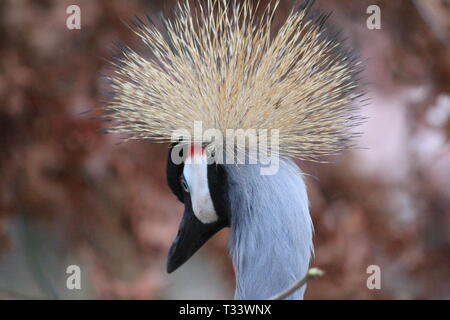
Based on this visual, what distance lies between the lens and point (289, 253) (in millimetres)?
1007

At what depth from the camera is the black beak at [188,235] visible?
41.6 inches

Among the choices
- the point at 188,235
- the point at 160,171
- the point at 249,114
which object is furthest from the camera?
the point at 160,171

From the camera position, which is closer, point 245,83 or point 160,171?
point 245,83

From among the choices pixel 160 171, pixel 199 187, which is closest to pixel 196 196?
pixel 199 187

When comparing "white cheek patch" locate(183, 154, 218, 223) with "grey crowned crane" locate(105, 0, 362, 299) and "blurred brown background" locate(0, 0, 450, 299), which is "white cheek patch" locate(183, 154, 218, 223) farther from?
"blurred brown background" locate(0, 0, 450, 299)

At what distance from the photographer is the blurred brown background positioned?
1.79 m

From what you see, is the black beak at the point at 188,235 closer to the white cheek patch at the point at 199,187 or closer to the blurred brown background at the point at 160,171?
the white cheek patch at the point at 199,187

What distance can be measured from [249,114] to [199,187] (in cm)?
14

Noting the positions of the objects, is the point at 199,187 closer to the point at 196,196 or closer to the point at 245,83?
the point at 196,196

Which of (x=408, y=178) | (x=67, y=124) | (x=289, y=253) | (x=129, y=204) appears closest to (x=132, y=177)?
(x=129, y=204)

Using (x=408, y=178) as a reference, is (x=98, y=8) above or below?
above

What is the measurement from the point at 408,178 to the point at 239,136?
1017 millimetres

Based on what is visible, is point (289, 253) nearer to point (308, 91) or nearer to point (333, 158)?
point (308, 91)

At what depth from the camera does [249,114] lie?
0.96 m
